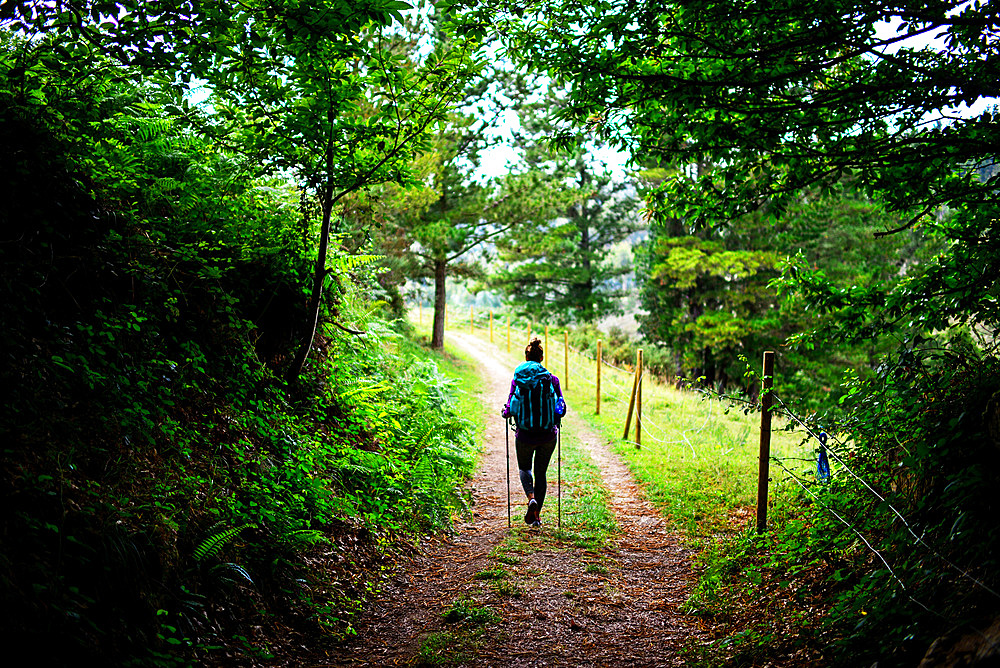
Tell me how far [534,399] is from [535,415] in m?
0.19

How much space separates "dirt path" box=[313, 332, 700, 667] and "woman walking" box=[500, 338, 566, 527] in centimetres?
56

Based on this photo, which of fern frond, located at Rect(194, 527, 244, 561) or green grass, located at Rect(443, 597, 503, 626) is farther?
green grass, located at Rect(443, 597, 503, 626)

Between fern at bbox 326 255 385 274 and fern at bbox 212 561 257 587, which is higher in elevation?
fern at bbox 326 255 385 274

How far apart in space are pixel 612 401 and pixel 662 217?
462 inches

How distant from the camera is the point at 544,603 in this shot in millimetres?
5285

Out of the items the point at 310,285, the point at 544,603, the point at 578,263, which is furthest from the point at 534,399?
the point at 578,263

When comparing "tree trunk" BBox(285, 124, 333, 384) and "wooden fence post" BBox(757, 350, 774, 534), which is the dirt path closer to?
"wooden fence post" BBox(757, 350, 774, 534)

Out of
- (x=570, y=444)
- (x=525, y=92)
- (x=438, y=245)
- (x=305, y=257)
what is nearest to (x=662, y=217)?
(x=305, y=257)

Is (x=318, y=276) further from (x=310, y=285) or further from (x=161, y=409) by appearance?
(x=161, y=409)

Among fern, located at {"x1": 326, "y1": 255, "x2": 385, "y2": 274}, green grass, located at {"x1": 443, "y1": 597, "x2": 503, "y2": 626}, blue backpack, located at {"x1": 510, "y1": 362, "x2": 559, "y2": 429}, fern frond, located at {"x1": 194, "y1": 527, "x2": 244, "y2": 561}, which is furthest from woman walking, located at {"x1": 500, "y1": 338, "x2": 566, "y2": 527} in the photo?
fern frond, located at {"x1": 194, "y1": 527, "x2": 244, "y2": 561}

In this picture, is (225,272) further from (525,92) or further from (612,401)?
(525,92)

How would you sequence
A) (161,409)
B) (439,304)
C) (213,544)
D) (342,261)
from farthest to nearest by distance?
(439,304)
(342,261)
(161,409)
(213,544)

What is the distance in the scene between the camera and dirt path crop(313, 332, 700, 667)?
4488 mm

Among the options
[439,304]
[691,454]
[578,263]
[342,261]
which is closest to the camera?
[342,261]
